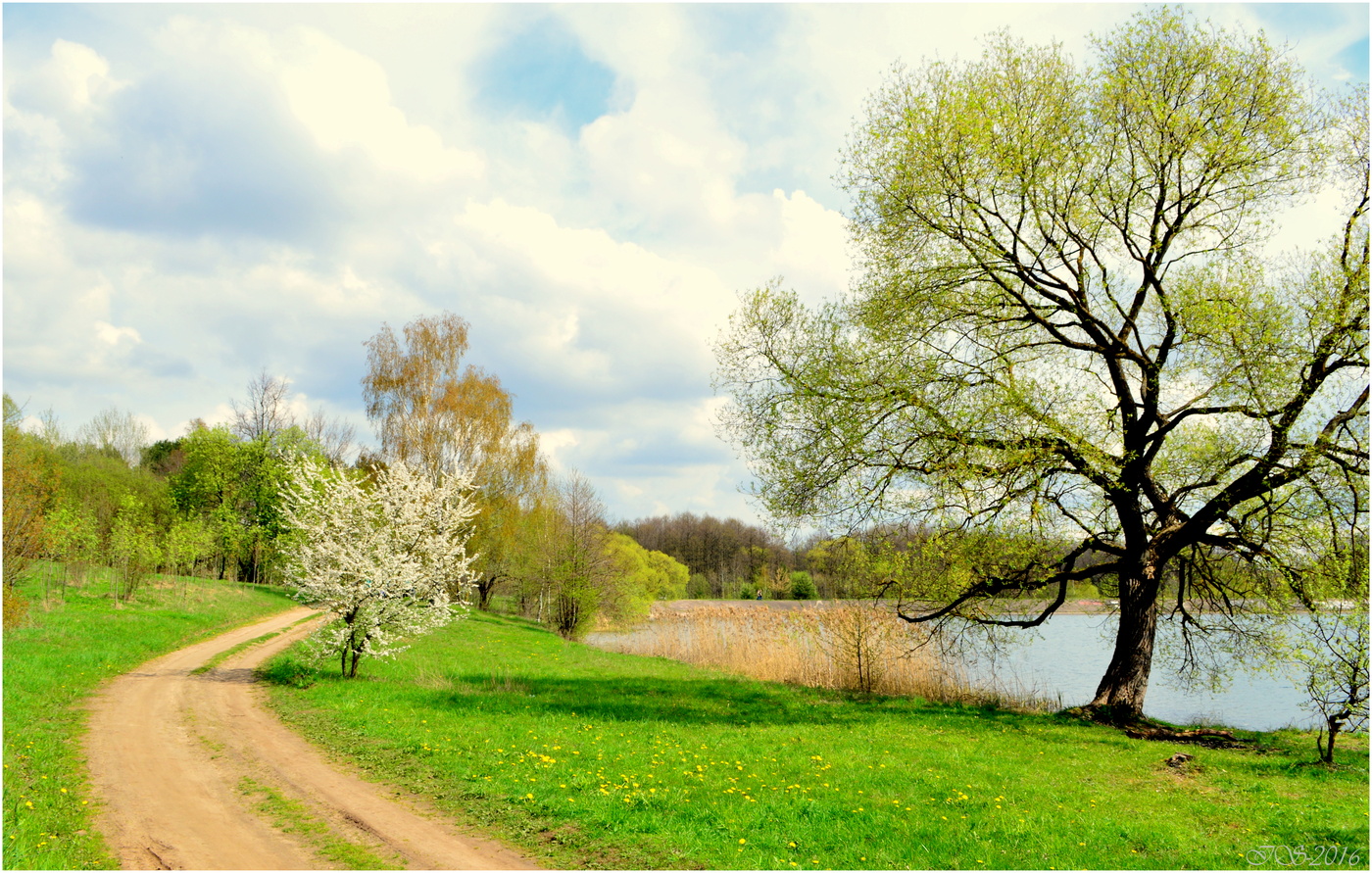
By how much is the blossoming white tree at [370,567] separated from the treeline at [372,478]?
25.5 feet

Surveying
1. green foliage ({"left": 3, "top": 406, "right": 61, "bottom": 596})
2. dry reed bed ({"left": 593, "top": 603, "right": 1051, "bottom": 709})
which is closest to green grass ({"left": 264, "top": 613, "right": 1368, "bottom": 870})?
dry reed bed ({"left": 593, "top": 603, "right": 1051, "bottom": 709})

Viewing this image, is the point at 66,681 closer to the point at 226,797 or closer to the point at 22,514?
the point at 226,797

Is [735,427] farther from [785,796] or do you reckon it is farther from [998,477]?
[785,796]

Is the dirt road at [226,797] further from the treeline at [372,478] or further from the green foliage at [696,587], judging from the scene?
the green foliage at [696,587]

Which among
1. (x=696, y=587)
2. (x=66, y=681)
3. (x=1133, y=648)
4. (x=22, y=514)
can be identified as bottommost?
(x=696, y=587)

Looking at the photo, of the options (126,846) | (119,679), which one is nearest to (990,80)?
(126,846)

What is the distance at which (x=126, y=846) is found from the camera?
6258mm

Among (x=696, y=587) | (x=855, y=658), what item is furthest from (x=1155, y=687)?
(x=696, y=587)

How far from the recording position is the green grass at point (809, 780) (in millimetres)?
6734

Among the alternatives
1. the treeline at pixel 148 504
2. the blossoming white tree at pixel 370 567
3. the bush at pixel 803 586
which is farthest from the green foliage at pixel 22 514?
the bush at pixel 803 586

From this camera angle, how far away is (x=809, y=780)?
8898 millimetres

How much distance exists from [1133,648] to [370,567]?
50.7 ft

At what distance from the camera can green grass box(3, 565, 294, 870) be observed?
624cm

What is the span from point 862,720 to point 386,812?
29.2 ft
